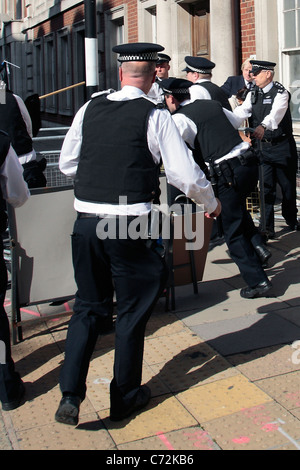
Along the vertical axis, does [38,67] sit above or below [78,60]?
above

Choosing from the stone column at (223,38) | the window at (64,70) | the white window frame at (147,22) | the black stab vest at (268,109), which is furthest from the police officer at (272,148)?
the window at (64,70)

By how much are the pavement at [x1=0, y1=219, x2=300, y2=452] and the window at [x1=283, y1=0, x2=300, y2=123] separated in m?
4.84

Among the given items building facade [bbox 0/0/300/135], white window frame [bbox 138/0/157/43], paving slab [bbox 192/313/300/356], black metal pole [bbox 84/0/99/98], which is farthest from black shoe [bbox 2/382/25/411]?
white window frame [bbox 138/0/157/43]

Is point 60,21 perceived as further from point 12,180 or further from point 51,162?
A: point 12,180

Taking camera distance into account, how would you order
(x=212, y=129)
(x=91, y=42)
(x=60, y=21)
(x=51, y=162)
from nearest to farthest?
1. (x=212, y=129)
2. (x=51, y=162)
3. (x=91, y=42)
4. (x=60, y=21)

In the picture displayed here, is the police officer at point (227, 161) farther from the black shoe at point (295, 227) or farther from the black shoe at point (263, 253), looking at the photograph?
the black shoe at point (295, 227)

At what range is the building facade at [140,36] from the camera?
10000 millimetres

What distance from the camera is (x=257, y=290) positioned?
18.1 ft

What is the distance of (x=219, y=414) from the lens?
12.1 feet

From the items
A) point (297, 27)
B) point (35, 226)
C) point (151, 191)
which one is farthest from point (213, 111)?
point (297, 27)

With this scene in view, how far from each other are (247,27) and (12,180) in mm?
7676

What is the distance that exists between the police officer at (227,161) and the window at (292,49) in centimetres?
472

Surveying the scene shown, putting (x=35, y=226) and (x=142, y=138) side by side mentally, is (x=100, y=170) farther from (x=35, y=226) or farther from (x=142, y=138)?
(x=35, y=226)

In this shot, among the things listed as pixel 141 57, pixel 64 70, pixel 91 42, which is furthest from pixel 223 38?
pixel 64 70
